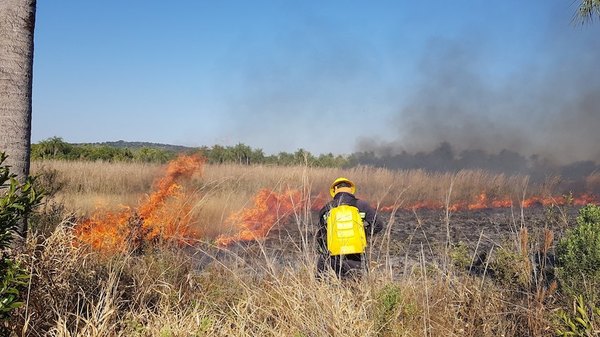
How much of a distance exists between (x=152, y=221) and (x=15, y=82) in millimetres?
4587

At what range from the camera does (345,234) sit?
18.5ft

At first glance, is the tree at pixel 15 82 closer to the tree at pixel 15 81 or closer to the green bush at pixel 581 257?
the tree at pixel 15 81

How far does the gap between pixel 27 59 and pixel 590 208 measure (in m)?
6.88

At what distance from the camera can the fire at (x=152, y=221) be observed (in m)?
5.79

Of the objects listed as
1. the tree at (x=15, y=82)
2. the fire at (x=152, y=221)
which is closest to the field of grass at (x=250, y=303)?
the fire at (x=152, y=221)

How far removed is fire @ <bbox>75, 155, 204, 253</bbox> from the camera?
5.79 meters

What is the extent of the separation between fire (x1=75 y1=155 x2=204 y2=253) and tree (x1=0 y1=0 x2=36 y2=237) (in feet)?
4.03

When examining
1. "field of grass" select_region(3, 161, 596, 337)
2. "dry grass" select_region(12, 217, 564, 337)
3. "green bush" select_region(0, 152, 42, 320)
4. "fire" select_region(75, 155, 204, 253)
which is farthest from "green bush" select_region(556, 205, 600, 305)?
"green bush" select_region(0, 152, 42, 320)

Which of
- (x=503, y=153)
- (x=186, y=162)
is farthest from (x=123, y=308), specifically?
(x=503, y=153)

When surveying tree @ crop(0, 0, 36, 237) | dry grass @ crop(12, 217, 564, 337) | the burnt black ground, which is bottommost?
the burnt black ground

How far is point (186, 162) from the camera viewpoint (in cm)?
1156

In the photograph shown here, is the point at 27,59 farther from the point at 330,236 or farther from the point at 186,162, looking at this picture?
the point at 186,162

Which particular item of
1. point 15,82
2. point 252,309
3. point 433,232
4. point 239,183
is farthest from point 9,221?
point 433,232

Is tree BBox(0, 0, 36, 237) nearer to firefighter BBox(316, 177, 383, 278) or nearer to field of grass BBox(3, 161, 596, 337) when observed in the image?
field of grass BBox(3, 161, 596, 337)
